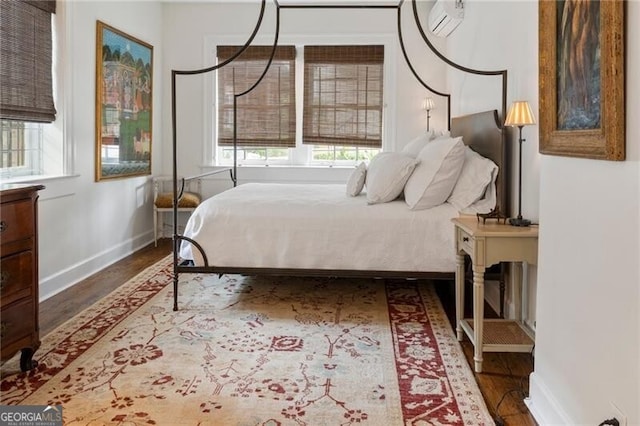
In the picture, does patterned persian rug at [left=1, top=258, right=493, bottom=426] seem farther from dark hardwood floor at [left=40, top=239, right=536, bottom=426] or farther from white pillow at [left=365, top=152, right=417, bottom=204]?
white pillow at [left=365, top=152, right=417, bottom=204]

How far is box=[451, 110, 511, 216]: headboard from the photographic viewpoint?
3.21 metres

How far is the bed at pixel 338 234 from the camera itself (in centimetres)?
316

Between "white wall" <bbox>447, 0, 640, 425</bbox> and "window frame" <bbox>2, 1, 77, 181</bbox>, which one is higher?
"window frame" <bbox>2, 1, 77, 181</bbox>

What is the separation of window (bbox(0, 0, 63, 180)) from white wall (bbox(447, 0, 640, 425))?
3.19 meters

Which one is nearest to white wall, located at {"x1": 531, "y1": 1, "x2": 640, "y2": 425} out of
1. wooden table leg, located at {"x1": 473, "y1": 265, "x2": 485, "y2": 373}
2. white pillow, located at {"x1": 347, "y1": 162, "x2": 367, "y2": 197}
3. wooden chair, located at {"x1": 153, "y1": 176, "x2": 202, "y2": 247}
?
wooden table leg, located at {"x1": 473, "y1": 265, "x2": 485, "y2": 373}

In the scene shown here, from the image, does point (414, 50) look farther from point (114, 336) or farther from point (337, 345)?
point (114, 336)

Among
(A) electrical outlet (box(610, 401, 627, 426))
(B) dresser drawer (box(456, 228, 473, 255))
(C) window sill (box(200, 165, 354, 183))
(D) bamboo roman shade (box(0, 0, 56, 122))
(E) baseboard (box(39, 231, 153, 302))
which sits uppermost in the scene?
(D) bamboo roman shade (box(0, 0, 56, 122))

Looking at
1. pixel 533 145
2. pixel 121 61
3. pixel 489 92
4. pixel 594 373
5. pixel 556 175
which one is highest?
pixel 121 61

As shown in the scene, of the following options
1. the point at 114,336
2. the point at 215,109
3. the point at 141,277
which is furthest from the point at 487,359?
the point at 215,109

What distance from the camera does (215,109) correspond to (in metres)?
6.06

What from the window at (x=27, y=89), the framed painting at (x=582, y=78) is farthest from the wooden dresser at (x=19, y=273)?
the framed painting at (x=582, y=78)

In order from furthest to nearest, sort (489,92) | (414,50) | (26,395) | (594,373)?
(414,50)
(489,92)
(26,395)
(594,373)

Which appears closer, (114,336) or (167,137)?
(114,336)

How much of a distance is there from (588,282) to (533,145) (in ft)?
4.74
